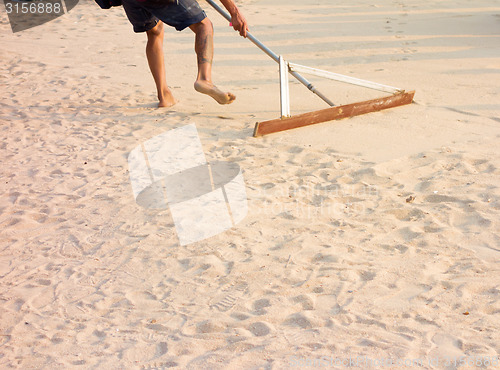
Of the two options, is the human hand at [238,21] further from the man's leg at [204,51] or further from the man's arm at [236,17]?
the man's leg at [204,51]

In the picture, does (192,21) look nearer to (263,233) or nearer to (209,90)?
(209,90)

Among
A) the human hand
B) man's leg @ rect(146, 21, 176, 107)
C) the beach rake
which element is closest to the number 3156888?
man's leg @ rect(146, 21, 176, 107)

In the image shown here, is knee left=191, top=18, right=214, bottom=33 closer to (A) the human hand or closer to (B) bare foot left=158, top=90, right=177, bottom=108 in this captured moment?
(A) the human hand

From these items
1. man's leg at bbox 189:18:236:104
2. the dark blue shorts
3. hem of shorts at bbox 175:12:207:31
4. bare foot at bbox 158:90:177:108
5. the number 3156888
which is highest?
the dark blue shorts

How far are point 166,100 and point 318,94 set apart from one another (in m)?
1.37

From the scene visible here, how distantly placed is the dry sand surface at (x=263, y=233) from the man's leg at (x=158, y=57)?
0.20 meters

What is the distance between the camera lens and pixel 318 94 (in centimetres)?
465

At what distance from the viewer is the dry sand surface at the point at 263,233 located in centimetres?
218

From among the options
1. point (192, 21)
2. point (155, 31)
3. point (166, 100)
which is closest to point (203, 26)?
point (192, 21)

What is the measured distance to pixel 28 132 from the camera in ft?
14.8

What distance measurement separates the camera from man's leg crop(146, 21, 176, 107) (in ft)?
15.6

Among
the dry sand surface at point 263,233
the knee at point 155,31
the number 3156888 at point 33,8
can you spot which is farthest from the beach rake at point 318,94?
the number 3156888 at point 33,8

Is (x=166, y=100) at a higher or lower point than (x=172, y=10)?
lower

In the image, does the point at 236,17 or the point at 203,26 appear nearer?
the point at 236,17
